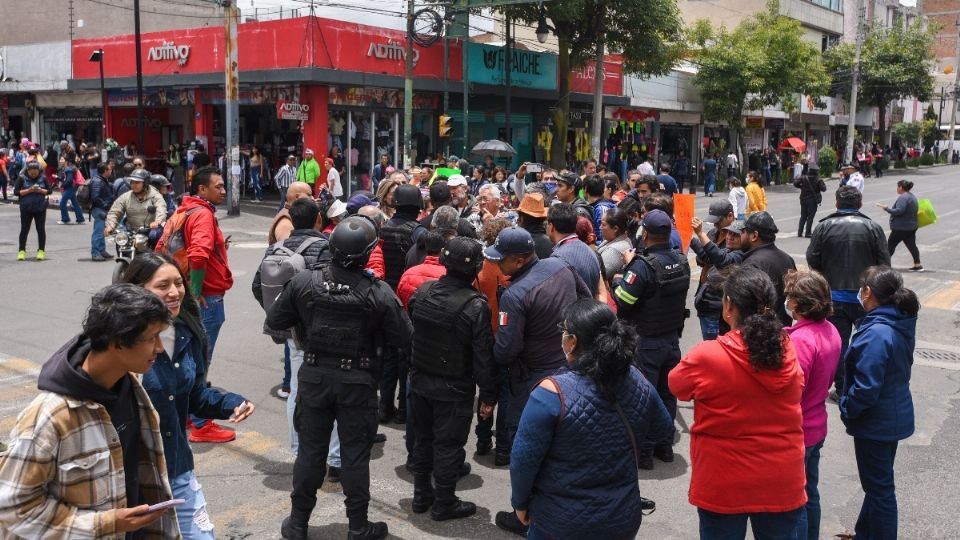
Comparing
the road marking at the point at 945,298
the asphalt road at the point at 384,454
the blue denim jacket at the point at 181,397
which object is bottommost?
the asphalt road at the point at 384,454

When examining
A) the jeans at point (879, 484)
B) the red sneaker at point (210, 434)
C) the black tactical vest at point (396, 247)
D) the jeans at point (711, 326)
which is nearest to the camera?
the jeans at point (879, 484)

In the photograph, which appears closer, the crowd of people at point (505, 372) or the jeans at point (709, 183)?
the crowd of people at point (505, 372)

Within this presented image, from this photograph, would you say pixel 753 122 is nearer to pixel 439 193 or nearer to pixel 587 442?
pixel 439 193

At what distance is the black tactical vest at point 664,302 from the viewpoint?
20.7 ft

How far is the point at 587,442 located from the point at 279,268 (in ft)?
10.9

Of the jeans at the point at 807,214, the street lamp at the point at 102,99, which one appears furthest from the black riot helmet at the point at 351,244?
the street lamp at the point at 102,99

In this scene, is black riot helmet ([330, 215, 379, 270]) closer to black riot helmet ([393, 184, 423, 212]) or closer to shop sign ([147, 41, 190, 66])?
black riot helmet ([393, 184, 423, 212])

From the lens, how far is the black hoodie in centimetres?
264

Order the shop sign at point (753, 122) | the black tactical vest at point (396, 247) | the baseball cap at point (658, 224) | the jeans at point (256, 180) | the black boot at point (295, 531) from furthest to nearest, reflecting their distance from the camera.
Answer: the shop sign at point (753, 122) → the jeans at point (256, 180) → the black tactical vest at point (396, 247) → the baseball cap at point (658, 224) → the black boot at point (295, 531)

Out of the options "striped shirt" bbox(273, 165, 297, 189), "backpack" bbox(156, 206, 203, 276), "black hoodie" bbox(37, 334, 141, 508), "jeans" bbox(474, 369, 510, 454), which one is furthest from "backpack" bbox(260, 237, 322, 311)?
"striped shirt" bbox(273, 165, 297, 189)

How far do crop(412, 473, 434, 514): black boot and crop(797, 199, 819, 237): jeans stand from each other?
15817 mm

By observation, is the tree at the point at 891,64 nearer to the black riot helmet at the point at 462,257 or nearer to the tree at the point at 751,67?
the tree at the point at 751,67

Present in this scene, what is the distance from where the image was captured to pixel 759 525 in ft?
12.7

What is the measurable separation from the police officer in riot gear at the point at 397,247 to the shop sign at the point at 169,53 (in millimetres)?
19998
